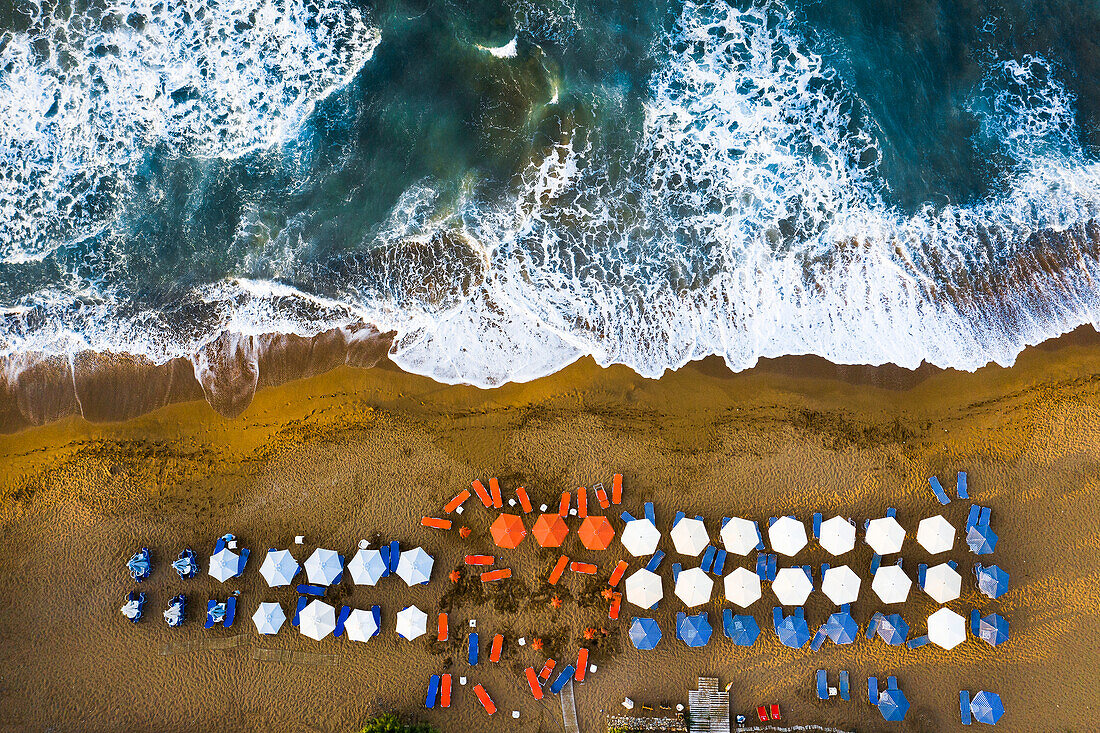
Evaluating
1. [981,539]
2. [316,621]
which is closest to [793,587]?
[981,539]

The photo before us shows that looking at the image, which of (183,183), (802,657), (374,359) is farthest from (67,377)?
(802,657)

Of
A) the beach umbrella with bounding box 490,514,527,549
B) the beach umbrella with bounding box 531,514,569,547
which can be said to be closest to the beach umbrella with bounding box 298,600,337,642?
the beach umbrella with bounding box 490,514,527,549

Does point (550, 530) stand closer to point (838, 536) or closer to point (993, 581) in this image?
point (838, 536)

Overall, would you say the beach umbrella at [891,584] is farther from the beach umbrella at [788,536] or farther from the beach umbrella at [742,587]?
the beach umbrella at [742,587]

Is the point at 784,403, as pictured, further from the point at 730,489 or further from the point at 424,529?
the point at 424,529

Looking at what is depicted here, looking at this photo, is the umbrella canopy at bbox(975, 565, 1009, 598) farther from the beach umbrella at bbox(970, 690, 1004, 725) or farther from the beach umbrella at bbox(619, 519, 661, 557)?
the beach umbrella at bbox(619, 519, 661, 557)

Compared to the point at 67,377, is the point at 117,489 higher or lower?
lower
